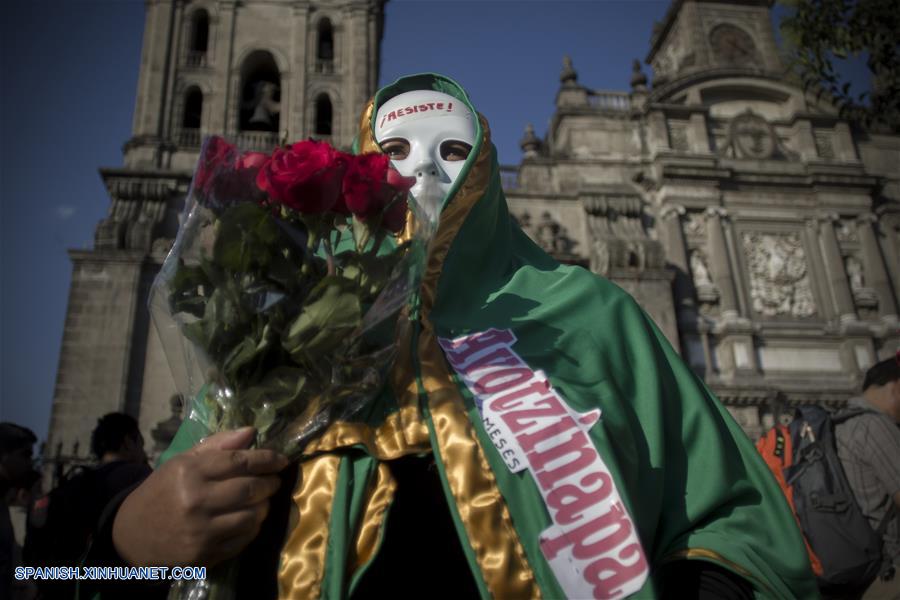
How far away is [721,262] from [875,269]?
3.97 m

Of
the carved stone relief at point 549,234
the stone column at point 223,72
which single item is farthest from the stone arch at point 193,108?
the carved stone relief at point 549,234

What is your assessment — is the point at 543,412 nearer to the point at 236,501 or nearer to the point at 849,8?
the point at 236,501

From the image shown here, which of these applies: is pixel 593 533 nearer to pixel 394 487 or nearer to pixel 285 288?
pixel 394 487

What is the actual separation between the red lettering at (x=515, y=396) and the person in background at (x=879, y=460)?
8.66 ft

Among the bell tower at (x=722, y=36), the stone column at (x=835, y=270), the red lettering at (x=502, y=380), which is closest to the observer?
the red lettering at (x=502, y=380)

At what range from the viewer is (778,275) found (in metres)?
17.0

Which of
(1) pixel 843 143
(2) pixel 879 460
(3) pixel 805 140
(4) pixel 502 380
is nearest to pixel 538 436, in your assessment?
(4) pixel 502 380

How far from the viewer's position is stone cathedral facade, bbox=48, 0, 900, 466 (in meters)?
15.2

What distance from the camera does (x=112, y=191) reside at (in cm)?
1475

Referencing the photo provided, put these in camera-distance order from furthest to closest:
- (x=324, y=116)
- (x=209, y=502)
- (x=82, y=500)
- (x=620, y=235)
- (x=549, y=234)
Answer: (x=324, y=116) < (x=620, y=235) < (x=549, y=234) < (x=82, y=500) < (x=209, y=502)

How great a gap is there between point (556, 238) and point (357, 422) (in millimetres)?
14695

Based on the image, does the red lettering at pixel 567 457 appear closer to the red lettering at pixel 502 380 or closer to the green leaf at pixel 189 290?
the red lettering at pixel 502 380

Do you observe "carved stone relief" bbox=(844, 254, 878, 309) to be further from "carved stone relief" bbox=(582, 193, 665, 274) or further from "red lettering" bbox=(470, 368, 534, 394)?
"red lettering" bbox=(470, 368, 534, 394)

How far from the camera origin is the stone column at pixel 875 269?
16.5 metres
